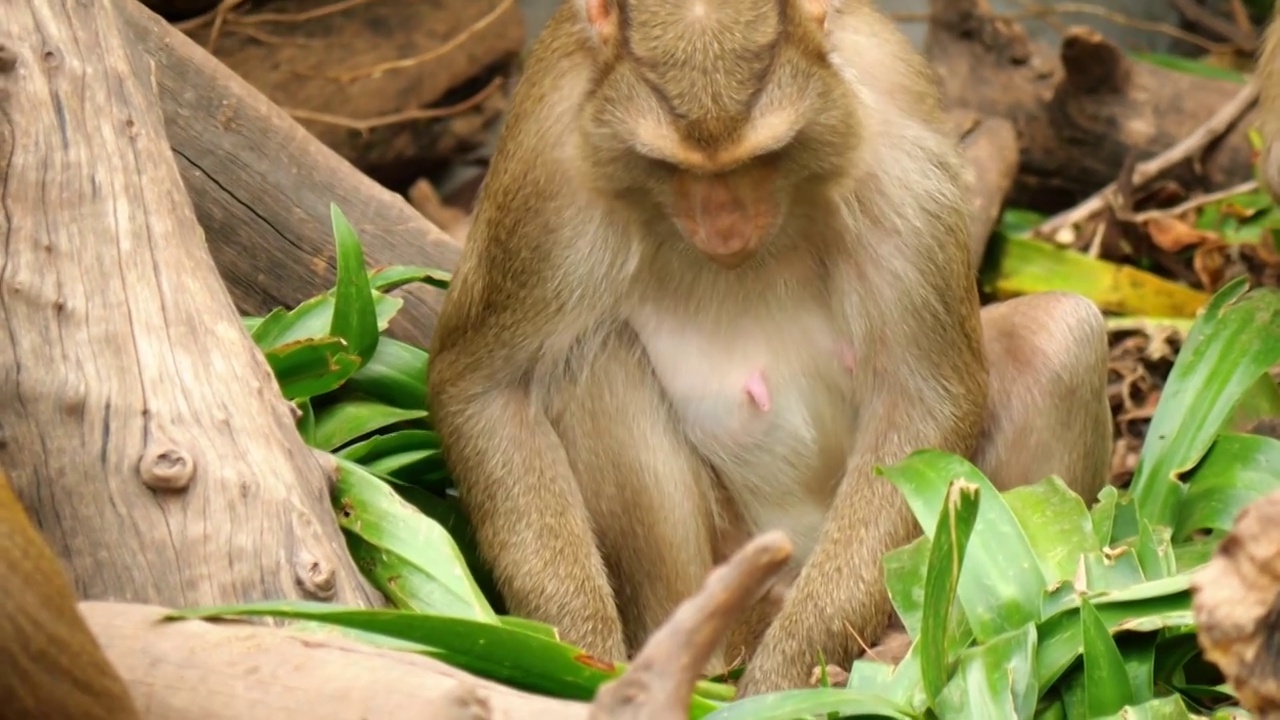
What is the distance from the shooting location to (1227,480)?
169 inches

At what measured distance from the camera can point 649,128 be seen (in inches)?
135

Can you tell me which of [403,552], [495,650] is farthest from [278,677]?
[403,552]

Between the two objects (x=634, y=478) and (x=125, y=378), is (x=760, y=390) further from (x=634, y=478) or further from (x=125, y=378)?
(x=125, y=378)

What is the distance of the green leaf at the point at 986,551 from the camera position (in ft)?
12.1

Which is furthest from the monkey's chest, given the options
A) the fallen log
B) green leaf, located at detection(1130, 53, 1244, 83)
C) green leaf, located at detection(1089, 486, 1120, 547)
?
green leaf, located at detection(1130, 53, 1244, 83)

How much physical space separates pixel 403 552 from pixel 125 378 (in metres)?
0.77

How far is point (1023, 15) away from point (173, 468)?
641 cm

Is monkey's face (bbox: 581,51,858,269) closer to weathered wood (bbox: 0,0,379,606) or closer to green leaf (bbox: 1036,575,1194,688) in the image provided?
weathered wood (bbox: 0,0,379,606)

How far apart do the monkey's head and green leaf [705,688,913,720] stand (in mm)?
913

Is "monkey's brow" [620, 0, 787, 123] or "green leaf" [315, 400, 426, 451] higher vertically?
"monkey's brow" [620, 0, 787, 123]

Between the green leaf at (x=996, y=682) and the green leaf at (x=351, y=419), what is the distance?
5.35ft

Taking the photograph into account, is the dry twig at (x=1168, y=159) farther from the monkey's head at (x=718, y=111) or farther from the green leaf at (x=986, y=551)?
the monkey's head at (x=718, y=111)

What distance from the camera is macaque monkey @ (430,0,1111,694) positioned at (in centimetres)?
393

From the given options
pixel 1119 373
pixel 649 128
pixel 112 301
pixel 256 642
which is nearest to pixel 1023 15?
pixel 1119 373
